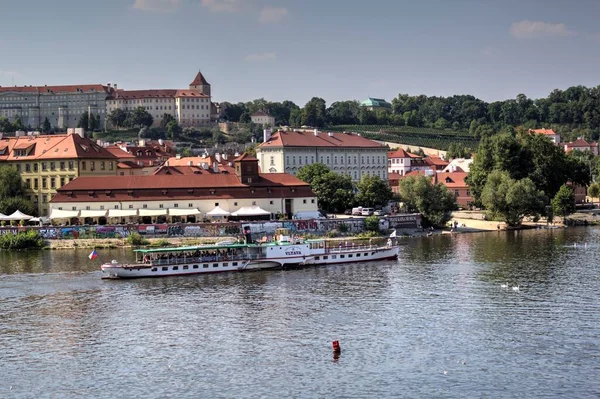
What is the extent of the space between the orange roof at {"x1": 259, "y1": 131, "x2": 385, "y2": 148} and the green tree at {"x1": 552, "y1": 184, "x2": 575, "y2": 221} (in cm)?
2581

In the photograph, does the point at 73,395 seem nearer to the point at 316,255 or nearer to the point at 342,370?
the point at 342,370

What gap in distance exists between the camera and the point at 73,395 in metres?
32.5

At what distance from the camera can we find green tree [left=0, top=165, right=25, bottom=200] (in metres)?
86.1

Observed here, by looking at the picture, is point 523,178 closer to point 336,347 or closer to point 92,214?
point 92,214

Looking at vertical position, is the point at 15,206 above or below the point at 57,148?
below

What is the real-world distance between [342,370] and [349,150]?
77335 millimetres

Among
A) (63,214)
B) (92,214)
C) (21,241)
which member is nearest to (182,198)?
(92,214)

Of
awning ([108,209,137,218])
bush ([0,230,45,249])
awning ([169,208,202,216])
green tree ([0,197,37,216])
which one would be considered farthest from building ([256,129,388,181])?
bush ([0,230,45,249])

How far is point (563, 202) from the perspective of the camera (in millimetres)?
95750

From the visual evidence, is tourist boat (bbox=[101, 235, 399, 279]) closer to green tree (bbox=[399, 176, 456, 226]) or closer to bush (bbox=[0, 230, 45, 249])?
bush (bbox=[0, 230, 45, 249])

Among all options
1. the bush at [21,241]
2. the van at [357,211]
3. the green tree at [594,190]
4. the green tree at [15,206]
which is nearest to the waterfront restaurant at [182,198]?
the green tree at [15,206]

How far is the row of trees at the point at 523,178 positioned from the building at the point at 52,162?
3949 cm

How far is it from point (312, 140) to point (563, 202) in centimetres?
2978

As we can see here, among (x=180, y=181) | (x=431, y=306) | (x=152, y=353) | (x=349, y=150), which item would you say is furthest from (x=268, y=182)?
(x=152, y=353)
